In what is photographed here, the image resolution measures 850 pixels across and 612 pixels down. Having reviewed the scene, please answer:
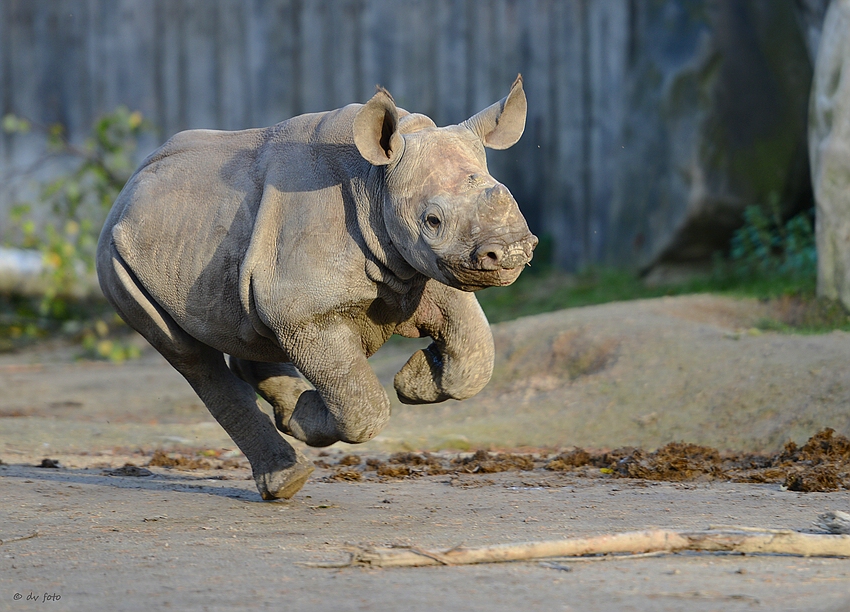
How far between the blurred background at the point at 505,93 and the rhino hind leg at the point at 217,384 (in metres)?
5.27

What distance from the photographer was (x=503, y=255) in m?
3.16

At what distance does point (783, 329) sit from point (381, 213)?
12.8 ft

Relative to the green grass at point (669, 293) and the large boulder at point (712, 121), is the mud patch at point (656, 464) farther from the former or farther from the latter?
the large boulder at point (712, 121)

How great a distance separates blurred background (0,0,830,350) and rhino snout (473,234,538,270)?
224 inches

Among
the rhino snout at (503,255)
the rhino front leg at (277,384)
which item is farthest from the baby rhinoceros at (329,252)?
the rhino front leg at (277,384)

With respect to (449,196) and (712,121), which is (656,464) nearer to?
(449,196)

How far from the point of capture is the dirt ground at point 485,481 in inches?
106

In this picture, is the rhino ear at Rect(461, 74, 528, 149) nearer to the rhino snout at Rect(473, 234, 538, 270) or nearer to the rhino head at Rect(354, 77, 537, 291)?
the rhino head at Rect(354, 77, 537, 291)

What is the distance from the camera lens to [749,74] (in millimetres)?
8875

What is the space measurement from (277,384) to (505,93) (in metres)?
5.94

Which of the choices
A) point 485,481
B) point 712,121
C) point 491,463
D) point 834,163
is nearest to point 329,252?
point 485,481

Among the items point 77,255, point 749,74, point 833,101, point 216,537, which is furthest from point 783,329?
point 77,255

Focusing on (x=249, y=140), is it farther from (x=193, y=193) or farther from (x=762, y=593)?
(x=762, y=593)

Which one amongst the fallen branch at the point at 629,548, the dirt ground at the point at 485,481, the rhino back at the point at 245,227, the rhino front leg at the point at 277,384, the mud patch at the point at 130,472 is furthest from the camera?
the mud patch at the point at 130,472
